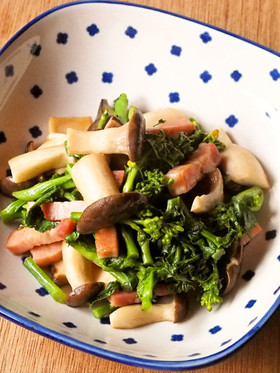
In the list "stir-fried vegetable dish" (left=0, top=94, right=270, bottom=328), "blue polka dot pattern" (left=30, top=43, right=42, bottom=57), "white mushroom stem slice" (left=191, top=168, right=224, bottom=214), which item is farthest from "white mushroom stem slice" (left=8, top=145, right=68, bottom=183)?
"white mushroom stem slice" (left=191, top=168, right=224, bottom=214)

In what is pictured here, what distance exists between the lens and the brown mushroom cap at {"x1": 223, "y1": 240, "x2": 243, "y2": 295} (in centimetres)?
238

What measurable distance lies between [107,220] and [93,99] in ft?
3.34

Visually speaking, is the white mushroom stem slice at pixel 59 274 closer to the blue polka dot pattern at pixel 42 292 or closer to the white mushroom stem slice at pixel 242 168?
the blue polka dot pattern at pixel 42 292

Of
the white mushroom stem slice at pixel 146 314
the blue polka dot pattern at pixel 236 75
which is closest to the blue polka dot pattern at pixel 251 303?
the white mushroom stem slice at pixel 146 314

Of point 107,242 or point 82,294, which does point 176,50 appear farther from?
point 82,294

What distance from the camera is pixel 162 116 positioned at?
2799 millimetres

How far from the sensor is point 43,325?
2340 millimetres

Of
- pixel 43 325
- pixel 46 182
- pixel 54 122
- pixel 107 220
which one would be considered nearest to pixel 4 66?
pixel 54 122

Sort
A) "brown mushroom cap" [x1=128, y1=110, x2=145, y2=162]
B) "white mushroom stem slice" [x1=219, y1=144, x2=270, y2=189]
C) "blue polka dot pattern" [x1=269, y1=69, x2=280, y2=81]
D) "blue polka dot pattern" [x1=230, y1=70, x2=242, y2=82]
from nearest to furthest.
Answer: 1. "brown mushroom cap" [x1=128, y1=110, x2=145, y2=162]
2. "white mushroom stem slice" [x1=219, y1=144, x2=270, y2=189]
3. "blue polka dot pattern" [x1=269, y1=69, x2=280, y2=81]
4. "blue polka dot pattern" [x1=230, y1=70, x2=242, y2=82]

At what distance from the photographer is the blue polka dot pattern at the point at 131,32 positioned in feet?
9.76

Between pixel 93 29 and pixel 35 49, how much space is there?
0.33m

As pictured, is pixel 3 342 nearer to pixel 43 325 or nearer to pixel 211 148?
pixel 43 325

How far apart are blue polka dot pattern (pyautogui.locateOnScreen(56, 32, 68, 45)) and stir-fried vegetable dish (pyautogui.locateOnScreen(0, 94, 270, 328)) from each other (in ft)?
1.97

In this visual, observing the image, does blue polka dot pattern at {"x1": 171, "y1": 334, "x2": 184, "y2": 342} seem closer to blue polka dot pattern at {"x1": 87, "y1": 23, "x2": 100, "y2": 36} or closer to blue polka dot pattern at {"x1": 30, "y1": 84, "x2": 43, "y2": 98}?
blue polka dot pattern at {"x1": 30, "y1": 84, "x2": 43, "y2": 98}
